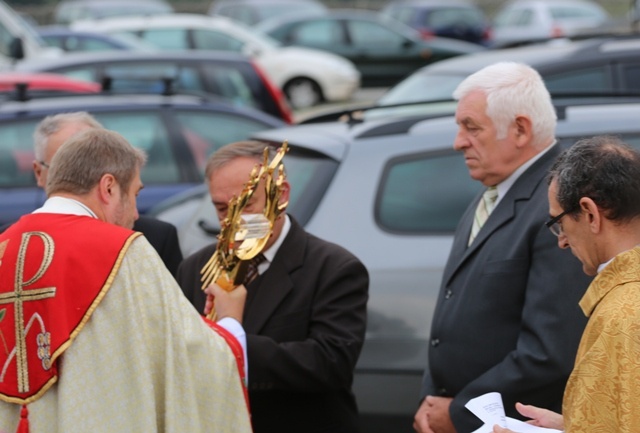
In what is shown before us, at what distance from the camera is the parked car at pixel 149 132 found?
8531 mm

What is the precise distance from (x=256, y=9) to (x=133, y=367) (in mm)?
27471

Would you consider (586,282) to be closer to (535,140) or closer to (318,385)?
(535,140)

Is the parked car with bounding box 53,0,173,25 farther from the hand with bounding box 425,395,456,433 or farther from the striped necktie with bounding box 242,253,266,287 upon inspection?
the hand with bounding box 425,395,456,433

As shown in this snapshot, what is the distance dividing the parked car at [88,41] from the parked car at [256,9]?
10072 mm

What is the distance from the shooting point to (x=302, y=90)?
21.5m

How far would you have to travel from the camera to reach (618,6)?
41.5 m

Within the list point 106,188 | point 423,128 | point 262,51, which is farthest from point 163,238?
point 262,51

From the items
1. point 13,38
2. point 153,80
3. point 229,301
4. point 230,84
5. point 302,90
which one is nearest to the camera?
point 229,301

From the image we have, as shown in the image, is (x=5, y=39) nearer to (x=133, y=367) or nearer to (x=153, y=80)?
(x=153, y=80)

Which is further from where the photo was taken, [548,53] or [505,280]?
[548,53]

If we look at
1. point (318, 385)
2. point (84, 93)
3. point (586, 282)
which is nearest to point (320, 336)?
point (318, 385)

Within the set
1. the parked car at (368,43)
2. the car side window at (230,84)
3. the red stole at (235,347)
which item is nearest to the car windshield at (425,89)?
the car side window at (230,84)

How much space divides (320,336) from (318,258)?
28 cm

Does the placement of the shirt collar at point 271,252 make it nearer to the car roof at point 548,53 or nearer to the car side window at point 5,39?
the car roof at point 548,53
